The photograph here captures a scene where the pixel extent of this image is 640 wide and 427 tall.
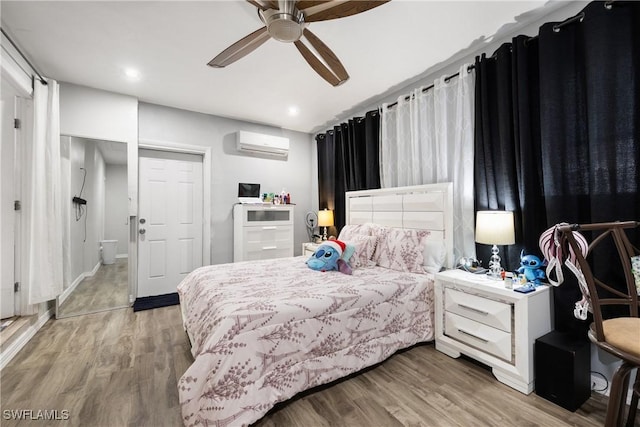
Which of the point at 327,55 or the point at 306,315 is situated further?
the point at 327,55

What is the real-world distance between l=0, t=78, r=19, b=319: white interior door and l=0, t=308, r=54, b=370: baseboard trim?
0.81ft

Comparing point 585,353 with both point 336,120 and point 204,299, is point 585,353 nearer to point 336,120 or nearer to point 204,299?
point 204,299

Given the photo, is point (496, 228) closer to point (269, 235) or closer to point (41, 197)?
point (269, 235)

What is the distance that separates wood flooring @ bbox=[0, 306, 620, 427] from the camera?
1496 mm

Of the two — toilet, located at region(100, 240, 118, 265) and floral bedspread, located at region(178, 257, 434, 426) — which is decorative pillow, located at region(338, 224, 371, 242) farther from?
toilet, located at region(100, 240, 118, 265)

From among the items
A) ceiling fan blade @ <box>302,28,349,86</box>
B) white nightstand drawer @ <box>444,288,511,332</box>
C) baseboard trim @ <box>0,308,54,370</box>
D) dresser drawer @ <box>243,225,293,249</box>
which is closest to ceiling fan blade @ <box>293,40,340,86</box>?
ceiling fan blade @ <box>302,28,349,86</box>

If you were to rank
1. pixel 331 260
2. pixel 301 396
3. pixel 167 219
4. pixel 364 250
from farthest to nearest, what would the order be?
pixel 167 219 < pixel 364 250 < pixel 331 260 < pixel 301 396

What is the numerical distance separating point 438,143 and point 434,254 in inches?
43.6

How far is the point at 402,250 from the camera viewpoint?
2.62 m

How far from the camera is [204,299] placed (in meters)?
1.85

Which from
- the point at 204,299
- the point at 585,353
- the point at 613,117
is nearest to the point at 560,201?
the point at 613,117

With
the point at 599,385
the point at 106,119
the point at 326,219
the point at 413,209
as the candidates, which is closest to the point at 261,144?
the point at 326,219

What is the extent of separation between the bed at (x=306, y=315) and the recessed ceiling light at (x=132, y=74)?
219 centimetres

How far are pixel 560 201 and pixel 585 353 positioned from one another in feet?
3.10
